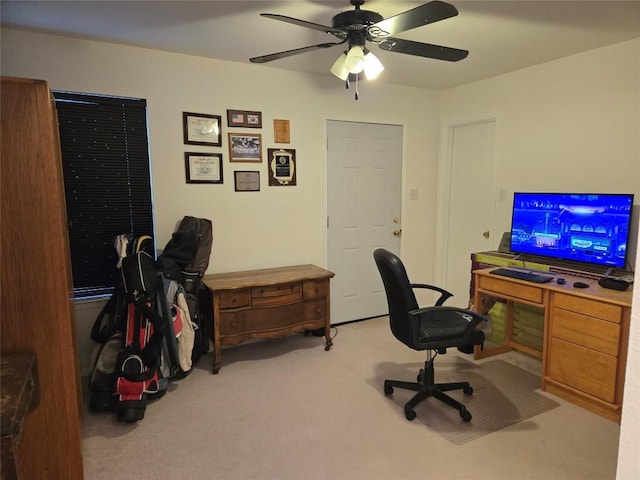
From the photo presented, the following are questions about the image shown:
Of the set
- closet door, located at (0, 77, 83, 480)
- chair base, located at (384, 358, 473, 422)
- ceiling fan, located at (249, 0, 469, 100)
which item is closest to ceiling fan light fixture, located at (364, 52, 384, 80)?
ceiling fan, located at (249, 0, 469, 100)

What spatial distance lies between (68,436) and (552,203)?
3281 millimetres

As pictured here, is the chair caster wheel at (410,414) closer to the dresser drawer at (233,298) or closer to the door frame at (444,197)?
the dresser drawer at (233,298)

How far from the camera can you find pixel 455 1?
221cm

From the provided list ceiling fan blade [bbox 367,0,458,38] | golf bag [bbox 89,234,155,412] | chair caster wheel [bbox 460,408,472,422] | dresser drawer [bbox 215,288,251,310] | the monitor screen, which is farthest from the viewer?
dresser drawer [bbox 215,288,251,310]

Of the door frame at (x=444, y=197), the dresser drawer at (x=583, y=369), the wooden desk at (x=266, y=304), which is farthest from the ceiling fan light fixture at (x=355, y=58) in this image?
the door frame at (x=444, y=197)

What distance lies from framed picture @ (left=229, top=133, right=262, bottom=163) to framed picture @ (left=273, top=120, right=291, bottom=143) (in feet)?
0.50

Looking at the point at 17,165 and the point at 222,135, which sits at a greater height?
the point at 222,135

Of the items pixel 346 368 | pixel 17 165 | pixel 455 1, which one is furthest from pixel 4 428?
pixel 455 1

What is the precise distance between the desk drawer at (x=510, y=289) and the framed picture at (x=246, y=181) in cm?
204

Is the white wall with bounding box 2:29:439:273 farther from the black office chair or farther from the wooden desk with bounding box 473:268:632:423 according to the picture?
the wooden desk with bounding box 473:268:632:423

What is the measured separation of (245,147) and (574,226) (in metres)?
2.67

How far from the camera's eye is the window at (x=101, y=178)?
2873mm

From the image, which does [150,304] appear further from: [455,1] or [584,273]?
[584,273]

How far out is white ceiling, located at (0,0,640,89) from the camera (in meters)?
2.26
